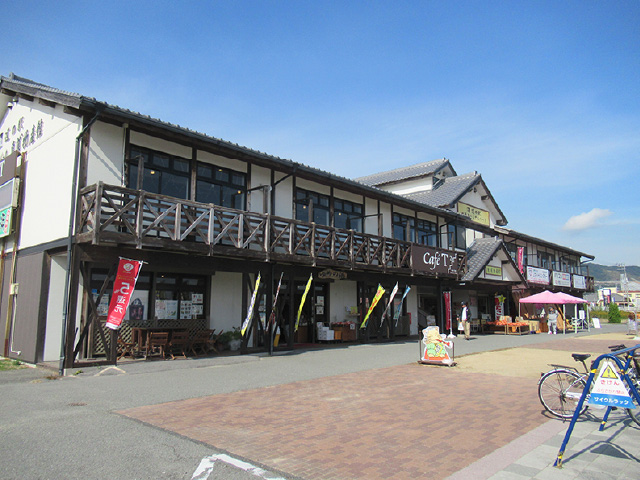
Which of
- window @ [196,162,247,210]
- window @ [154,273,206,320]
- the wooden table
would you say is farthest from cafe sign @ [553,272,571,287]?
the wooden table

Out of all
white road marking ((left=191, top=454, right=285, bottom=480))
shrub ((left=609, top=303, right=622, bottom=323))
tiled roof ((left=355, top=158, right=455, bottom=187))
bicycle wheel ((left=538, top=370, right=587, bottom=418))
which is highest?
tiled roof ((left=355, top=158, right=455, bottom=187))

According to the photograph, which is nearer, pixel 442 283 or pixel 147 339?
pixel 147 339

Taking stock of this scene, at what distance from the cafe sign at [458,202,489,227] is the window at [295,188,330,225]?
11.5 m

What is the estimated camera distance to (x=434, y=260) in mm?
20344

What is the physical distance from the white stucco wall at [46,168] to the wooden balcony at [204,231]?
1.24 m

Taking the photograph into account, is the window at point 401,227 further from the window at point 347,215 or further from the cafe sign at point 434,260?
the window at point 347,215

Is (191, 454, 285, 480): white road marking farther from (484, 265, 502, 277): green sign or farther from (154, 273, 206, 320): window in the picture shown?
(484, 265, 502, 277): green sign

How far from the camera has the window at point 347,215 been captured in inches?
701

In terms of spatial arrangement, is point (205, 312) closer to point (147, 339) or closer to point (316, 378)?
point (147, 339)

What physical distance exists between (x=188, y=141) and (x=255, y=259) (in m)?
3.64

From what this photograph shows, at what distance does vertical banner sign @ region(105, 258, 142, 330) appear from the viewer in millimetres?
10016

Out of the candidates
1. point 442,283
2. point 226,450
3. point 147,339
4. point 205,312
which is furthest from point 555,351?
point 226,450

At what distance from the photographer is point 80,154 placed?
11.0m

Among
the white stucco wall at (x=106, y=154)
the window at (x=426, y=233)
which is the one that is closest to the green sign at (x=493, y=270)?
the window at (x=426, y=233)
